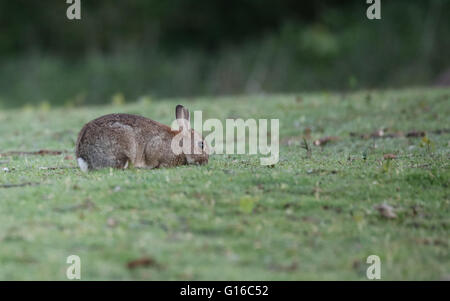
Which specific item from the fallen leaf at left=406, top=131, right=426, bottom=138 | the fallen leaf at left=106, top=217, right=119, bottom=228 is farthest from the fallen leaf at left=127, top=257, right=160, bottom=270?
the fallen leaf at left=406, top=131, right=426, bottom=138

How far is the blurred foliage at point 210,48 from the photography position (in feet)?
91.4

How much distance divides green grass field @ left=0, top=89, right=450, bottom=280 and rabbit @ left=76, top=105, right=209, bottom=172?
0.84 ft

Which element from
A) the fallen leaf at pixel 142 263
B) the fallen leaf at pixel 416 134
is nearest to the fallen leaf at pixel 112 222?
the fallen leaf at pixel 142 263

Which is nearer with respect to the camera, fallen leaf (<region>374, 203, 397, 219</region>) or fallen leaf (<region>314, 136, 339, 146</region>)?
fallen leaf (<region>374, 203, 397, 219</region>)

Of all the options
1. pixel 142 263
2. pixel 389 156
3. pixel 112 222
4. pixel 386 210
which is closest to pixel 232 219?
pixel 112 222

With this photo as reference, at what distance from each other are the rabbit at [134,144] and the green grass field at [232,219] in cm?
25

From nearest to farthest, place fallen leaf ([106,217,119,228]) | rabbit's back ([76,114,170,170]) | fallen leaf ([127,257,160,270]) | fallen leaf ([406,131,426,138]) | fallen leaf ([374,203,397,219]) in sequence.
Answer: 1. fallen leaf ([127,257,160,270])
2. fallen leaf ([106,217,119,228])
3. fallen leaf ([374,203,397,219])
4. rabbit's back ([76,114,170,170])
5. fallen leaf ([406,131,426,138])

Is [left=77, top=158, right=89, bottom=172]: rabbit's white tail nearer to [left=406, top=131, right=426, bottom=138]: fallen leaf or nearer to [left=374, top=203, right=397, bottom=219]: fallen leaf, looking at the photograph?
[left=374, top=203, right=397, bottom=219]: fallen leaf

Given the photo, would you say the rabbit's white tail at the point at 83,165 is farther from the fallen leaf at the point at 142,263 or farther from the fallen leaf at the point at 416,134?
the fallen leaf at the point at 416,134

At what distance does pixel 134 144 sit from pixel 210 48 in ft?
93.3

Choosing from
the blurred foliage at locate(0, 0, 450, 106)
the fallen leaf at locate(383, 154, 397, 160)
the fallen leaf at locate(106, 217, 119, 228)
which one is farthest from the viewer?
the blurred foliage at locate(0, 0, 450, 106)

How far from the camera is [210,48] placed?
38375 millimetres

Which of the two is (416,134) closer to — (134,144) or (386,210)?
(386,210)

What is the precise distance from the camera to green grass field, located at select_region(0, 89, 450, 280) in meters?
7.10
